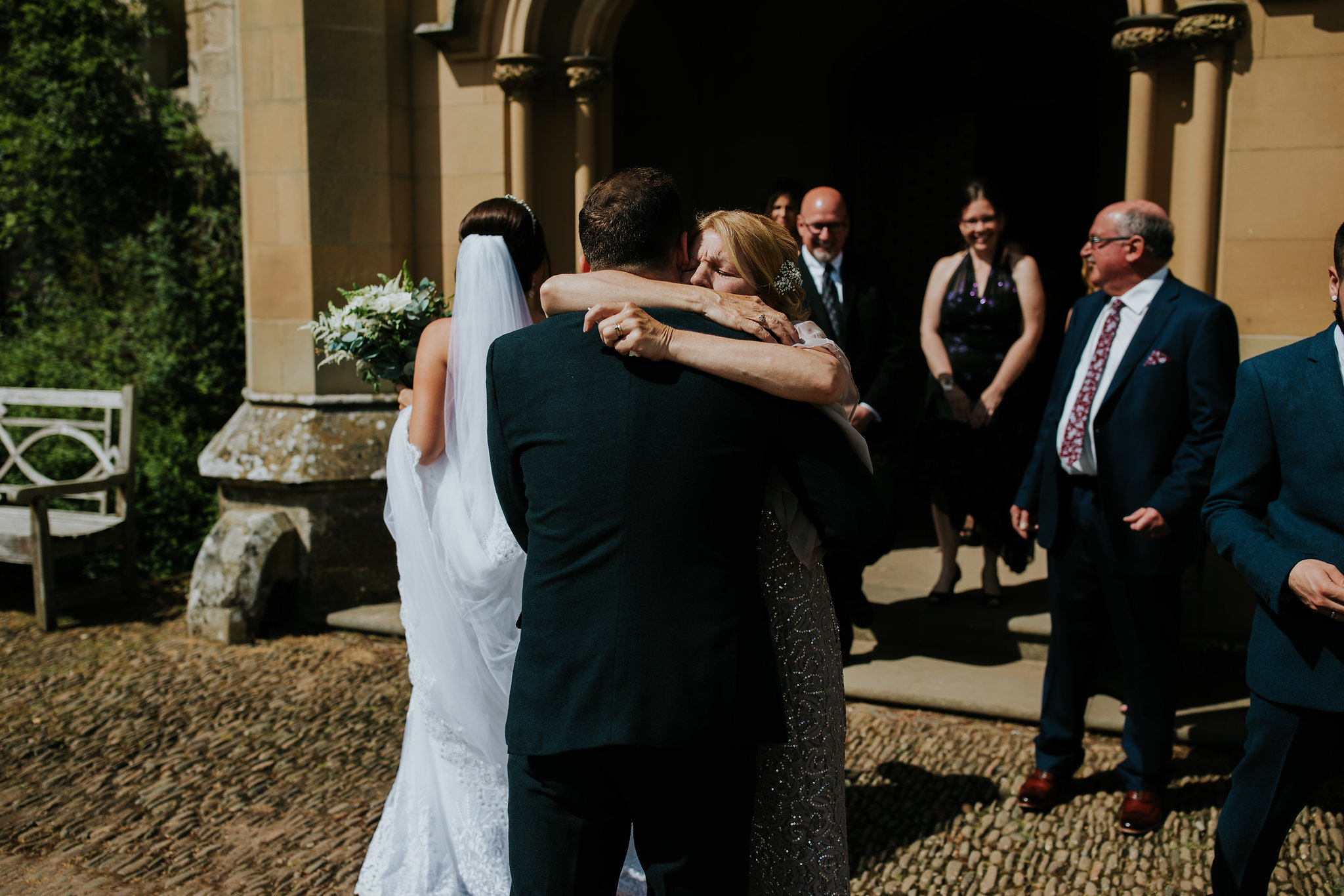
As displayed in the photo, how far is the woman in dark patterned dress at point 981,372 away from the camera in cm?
488

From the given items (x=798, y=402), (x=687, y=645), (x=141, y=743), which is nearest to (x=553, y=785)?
(x=687, y=645)

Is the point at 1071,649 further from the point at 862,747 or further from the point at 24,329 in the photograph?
the point at 24,329

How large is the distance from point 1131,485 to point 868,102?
17.0ft

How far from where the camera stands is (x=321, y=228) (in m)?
5.62

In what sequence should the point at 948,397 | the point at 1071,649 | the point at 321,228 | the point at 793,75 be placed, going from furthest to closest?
the point at 793,75, the point at 321,228, the point at 948,397, the point at 1071,649

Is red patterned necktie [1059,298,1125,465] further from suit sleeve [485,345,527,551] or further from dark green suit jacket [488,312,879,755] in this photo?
suit sleeve [485,345,527,551]

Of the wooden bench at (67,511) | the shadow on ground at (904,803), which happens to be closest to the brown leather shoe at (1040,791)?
the shadow on ground at (904,803)

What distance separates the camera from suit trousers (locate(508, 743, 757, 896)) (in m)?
1.83

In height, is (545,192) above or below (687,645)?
above

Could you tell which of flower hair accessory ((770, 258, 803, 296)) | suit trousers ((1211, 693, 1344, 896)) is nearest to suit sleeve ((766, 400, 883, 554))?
flower hair accessory ((770, 258, 803, 296))

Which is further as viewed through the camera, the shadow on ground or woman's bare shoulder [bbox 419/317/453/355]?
the shadow on ground

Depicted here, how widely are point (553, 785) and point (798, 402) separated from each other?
0.79 m

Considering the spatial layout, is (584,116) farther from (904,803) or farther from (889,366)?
(904,803)

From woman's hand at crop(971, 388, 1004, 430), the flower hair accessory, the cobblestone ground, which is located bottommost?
the cobblestone ground
